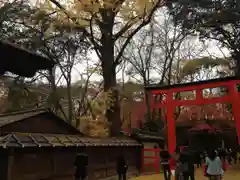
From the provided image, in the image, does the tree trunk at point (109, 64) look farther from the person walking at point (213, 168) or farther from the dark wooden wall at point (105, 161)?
the person walking at point (213, 168)

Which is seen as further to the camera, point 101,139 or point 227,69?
point 227,69

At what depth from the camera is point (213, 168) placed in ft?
27.3

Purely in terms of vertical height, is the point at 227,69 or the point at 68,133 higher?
the point at 227,69

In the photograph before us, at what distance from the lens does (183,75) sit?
2852cm

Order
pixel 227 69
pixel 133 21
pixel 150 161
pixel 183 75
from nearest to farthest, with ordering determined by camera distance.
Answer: pixel 133 21
pixel 150 161
pixel 227 69
pixel 183 75

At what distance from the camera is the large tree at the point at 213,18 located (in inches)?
690

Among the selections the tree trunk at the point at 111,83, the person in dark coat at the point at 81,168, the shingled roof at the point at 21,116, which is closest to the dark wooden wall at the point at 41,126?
the shingled roof at the point at 21,116

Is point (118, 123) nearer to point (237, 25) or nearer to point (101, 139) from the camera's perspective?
point (101, 139)

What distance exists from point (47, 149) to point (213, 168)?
685cm

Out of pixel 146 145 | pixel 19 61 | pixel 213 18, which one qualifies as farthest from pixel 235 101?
pixel 19 61

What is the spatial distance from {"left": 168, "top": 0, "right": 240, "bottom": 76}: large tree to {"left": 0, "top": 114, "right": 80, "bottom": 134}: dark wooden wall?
973cm

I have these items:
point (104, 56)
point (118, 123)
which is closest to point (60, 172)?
point (118, 123)

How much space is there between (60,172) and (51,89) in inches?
553

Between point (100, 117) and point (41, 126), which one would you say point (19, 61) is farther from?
point (100, 117)
